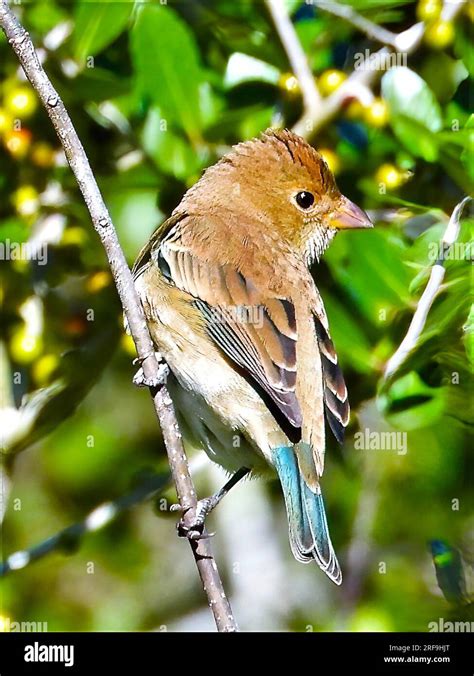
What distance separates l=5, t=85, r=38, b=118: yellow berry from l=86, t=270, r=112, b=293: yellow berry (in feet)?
2.20

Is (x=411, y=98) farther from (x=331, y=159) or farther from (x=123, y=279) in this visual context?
(x=123, y=279)

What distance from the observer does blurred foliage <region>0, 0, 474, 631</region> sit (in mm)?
3885

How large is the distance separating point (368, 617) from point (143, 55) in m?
2.32

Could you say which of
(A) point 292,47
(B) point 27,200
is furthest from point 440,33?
(B) point 27,200

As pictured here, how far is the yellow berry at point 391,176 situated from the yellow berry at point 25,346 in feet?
4.78

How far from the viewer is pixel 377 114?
3.99 meters

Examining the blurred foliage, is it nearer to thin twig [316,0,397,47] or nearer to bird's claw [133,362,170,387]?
thin twig [316,0,397,47]

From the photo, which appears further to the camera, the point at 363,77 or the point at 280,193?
the point at 363,77

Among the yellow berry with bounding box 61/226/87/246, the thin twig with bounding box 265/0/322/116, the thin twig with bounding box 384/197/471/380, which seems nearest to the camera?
the thin twig with bounding box 384/197/471/380

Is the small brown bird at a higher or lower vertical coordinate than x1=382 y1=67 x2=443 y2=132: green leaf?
lower

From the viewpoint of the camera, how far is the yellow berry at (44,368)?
407 cm

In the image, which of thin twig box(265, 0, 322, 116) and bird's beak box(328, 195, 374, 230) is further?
thin twig box(265, 0, 322, 116)

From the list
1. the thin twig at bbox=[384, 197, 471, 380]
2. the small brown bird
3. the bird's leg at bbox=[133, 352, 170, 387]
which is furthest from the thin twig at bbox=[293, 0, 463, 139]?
the bird's leg at bbox=[133, 352, 170, 387]

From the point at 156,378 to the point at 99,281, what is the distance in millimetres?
1070
